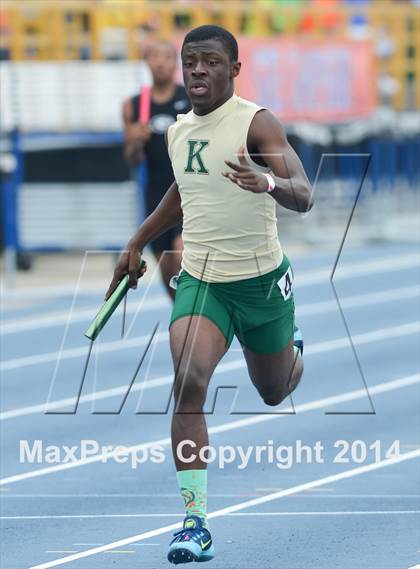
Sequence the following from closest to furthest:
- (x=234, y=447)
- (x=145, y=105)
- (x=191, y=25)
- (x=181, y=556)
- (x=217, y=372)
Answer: (x=181, y=556), (x=234, y=447), (x=145, y=105), (x=217, y=372), (x=191, y=25)

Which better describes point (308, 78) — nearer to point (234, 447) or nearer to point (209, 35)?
point (234, 447)

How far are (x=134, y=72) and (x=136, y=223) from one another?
81.1 inches

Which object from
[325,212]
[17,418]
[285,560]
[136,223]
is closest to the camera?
[285,560]

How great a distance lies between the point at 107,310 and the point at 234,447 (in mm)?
2568

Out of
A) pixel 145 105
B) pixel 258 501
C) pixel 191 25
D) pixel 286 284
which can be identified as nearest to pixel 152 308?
pixel 145 105

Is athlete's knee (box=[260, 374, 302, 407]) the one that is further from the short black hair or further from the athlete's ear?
the short black hair

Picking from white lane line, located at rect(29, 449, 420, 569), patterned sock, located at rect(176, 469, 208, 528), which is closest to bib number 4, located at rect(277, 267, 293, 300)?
patterned sock, located at rect(176, 469, 208, 528)

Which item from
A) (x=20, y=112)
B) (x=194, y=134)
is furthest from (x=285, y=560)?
(x=20, y=112)

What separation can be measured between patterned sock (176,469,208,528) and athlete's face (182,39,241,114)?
1.48 meters

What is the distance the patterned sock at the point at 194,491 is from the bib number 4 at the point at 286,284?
0.90m

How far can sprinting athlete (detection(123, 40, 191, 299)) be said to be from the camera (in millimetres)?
11508

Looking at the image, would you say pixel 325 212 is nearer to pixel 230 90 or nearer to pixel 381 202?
pixel 381 202

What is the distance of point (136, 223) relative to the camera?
17.7 m

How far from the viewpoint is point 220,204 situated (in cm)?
665
